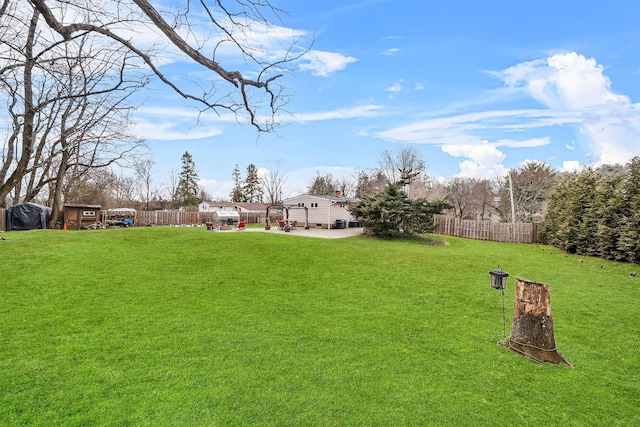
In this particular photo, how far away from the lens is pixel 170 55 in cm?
328

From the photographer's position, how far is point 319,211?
68.5 feet

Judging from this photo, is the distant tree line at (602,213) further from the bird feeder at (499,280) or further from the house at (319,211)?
the house at (319,211)

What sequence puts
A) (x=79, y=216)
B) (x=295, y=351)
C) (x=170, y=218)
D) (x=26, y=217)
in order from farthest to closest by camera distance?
(x=170, y=218) < (x=79, y=216) < (x=26, y=217) < (x=295, y=351)

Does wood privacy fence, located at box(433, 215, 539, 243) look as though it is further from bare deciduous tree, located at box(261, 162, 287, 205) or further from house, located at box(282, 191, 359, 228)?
bare deciduous tree, located at box(261, 162, 287, 205)

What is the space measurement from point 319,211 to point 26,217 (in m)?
16.3

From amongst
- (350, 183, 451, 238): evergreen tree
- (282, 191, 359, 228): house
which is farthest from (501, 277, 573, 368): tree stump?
(282, 191, 359, 228): house

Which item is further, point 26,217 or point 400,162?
point 400,162

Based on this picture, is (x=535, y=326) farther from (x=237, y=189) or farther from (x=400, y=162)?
(x=237, y=189)

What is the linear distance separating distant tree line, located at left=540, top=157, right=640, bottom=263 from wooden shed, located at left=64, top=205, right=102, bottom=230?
23965 millimetres

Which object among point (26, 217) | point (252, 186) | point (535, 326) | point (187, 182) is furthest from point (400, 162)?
point (535, 326)

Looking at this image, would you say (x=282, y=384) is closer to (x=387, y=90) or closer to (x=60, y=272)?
(x=60, y=272)

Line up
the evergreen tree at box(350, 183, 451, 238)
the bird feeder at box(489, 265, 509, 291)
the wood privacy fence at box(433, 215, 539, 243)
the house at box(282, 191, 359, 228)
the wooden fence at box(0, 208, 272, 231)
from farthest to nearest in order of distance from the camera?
1. the wooden fence at box(0, 208, 272, 231)
2. the house at box(282, 191, 359, 228)
3. the wood privacy fence at box(433, 215, 539, 243)
4. the evergreen tree at box(350, 183, 451, 238)
5. the bird feeder at box(489, 265, 509, 291)

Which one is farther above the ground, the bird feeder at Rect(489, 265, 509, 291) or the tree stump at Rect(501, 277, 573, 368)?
the bird feeder at Rect(489, 265, 509, 291)

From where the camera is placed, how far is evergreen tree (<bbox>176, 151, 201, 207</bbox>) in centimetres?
4297
